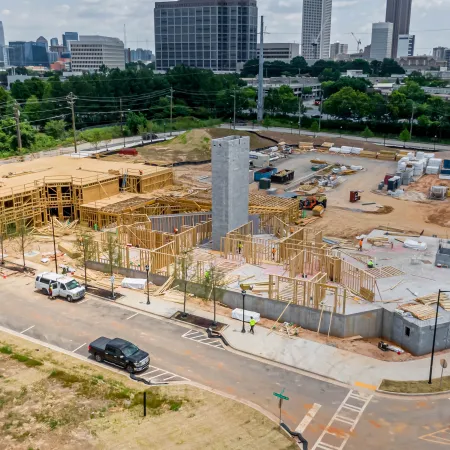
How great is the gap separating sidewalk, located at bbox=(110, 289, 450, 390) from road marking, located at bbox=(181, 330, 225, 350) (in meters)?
0.60

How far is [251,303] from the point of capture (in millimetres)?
32031

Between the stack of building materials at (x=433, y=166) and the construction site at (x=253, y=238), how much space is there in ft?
18.8

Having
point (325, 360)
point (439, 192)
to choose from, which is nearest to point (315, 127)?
point (439, 192)

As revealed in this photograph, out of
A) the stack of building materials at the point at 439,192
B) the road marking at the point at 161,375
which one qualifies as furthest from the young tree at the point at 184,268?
the stack of building materials at the point at 439,192

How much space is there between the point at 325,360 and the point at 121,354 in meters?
9.93

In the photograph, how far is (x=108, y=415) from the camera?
21500 mm

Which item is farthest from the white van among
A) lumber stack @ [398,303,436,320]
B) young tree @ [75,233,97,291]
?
lumber stack @ [398,303,436,320]

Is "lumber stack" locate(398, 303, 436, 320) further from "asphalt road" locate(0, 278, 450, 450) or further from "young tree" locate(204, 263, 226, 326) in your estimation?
"young tree" locate(204, 263, 226, 326)

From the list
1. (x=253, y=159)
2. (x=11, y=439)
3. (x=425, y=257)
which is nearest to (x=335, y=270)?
(x=425, y=257)

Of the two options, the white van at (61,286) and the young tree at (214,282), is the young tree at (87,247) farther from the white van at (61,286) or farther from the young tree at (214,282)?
the young tree at (214,282)

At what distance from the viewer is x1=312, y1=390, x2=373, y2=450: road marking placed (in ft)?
67.1

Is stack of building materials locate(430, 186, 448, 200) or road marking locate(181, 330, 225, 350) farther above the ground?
stack of building materials locate(430, 186, 448, 200)

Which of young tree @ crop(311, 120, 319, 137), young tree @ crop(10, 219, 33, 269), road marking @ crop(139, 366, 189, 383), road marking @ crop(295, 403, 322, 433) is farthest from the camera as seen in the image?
young tree @ crop(311, 120, 319, 137)

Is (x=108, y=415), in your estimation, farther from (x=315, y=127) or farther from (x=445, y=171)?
(x=315, y=127)
